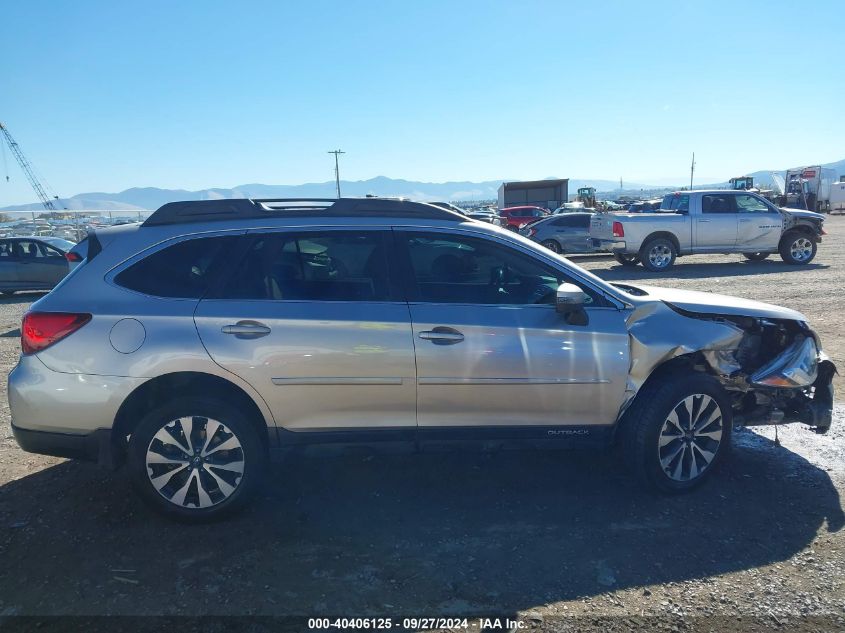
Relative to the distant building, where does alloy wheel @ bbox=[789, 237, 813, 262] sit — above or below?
below

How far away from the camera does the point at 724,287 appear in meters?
12.0

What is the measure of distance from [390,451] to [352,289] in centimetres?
101

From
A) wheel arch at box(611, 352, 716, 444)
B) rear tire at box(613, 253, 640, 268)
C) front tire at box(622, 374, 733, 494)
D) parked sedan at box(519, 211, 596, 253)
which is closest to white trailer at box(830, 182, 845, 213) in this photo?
parked sedan at box(519, 211, 596, 253)

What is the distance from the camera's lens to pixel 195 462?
3449mm

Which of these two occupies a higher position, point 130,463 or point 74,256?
point 74,256

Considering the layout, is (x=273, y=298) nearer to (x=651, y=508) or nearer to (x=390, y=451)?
(x=390, y=451)

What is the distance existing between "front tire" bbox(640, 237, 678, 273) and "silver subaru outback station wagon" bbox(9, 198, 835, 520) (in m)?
11.9

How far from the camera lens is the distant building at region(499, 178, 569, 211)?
43219mm

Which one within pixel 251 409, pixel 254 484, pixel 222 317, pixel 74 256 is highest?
pixel 74 256

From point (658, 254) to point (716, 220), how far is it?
1.70 m

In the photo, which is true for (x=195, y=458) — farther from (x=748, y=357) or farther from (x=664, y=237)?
(x=664, y=237)

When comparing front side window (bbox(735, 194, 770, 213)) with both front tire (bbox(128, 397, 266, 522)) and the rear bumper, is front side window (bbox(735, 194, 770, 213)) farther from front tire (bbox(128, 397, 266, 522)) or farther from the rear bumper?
the rear bumper

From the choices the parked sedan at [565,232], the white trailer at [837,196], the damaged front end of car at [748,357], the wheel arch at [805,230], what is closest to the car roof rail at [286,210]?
the damaged front end of car at [748,357]

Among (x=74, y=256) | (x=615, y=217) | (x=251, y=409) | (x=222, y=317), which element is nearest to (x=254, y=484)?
(x=251, y=409)
